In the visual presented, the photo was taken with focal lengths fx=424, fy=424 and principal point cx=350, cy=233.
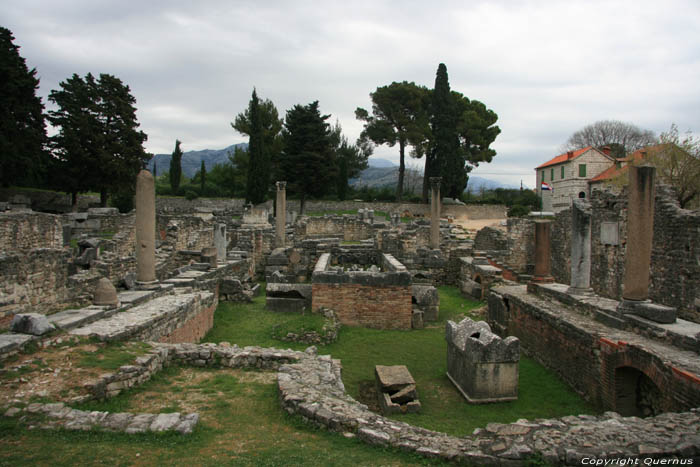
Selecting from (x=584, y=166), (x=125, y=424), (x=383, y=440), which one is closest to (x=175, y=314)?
(x=125, y=424)

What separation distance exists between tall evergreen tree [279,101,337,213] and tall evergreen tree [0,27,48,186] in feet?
61.3

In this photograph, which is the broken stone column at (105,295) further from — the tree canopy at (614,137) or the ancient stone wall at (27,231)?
the tree canopy at (614,137)

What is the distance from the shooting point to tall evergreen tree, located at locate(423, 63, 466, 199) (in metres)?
40.2

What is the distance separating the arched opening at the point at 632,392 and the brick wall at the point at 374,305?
17.1 ft

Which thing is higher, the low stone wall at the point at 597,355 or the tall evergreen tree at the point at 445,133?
the tall evergreen tree at the point at 445,133

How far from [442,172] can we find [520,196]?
11.5 meters

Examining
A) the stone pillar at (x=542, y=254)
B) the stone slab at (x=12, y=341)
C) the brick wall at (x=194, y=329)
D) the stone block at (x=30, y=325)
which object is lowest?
the brick wall at (x=194, y=329)

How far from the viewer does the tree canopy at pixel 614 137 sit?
157 ft

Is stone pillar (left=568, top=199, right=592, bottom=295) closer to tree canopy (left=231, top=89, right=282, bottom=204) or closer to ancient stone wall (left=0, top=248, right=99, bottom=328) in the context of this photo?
ancient stone wall (left=0, top=248, right=99, bottom=328)

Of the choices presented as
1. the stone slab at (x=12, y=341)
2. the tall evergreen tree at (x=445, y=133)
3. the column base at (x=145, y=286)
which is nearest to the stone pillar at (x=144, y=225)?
the column base at (x=145, y=286)

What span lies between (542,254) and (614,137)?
4925 centimetres

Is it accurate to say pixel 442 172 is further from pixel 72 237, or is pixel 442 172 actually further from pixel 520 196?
pixel 72 237

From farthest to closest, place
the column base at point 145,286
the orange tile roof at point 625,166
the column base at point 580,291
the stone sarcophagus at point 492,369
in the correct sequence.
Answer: the orange tile roof at point 625,166
the column base at point 145,286
the column base at point 580,291
the stone sarcophagus at point 492,369

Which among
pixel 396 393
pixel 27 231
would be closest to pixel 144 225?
pixel 396 393
